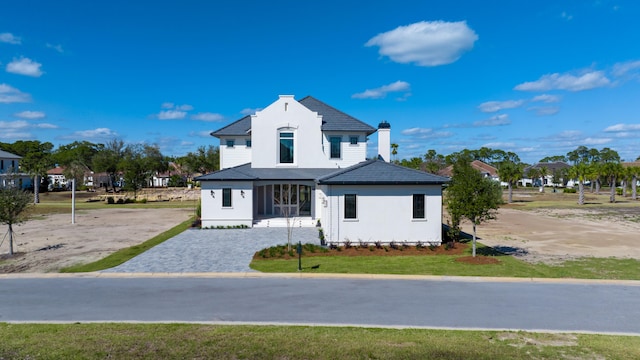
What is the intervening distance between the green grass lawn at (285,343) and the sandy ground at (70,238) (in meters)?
8.75

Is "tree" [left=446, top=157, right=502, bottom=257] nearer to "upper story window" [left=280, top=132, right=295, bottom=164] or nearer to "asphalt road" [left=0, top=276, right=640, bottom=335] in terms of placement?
"asphalt road" [left=0, top=276, right=640, bottom=335]

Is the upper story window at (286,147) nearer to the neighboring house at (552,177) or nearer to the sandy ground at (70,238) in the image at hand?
the sandy ground at (70,238)

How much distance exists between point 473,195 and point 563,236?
40.5ft

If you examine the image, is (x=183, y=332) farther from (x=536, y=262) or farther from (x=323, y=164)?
(x=323, y=164)

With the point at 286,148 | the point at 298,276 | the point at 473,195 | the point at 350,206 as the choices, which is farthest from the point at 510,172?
the point at 298,276

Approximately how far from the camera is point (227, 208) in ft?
90.3

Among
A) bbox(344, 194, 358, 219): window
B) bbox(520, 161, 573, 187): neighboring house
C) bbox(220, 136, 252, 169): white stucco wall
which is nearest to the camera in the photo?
bbox(344, 194, 358, 219): window

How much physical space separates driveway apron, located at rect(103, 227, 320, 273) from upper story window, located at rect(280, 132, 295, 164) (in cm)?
643

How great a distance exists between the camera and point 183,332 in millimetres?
8852

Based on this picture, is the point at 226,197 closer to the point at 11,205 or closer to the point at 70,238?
the point at 70,238

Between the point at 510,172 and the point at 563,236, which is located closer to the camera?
the point at 563,236

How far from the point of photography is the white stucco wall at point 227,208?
27344 millimetres

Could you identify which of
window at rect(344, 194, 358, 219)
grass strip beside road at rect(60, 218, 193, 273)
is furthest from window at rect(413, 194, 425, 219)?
grass strip beside road at rect(60, 218, 193, 273)

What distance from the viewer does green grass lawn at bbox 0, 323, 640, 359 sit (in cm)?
766
